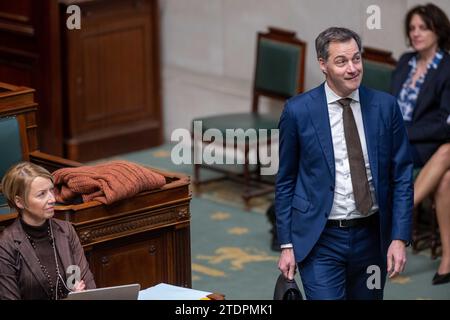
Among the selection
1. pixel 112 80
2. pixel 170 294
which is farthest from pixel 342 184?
pixel 112 80

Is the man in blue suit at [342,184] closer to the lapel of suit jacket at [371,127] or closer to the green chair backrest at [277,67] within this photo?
the lapel of suit jacket at [371,127]

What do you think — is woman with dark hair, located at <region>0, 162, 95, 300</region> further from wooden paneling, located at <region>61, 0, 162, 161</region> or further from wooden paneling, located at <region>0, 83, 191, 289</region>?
wooden paneling, located at <region>61, 0, 162, 161</region>

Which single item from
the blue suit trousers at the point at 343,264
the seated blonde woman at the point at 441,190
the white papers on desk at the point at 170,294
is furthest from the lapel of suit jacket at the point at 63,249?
the seated blonde woman at the point at 441,190

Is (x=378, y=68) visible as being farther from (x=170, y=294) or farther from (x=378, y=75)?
(x=170, y=294)

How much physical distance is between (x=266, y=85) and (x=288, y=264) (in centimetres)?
409

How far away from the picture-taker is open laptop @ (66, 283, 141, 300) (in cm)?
412

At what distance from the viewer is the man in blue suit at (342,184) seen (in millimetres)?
4723

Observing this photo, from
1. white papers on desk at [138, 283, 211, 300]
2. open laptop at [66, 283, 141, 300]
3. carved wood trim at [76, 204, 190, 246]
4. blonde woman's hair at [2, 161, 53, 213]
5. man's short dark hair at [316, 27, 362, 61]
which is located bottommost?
carved wood trim at [76, 204, 190, 246]

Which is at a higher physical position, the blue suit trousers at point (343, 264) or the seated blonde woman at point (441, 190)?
the blue suit trousers at point (343, 264)

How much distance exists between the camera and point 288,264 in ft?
15.9

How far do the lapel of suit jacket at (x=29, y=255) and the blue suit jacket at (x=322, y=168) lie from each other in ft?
3.37

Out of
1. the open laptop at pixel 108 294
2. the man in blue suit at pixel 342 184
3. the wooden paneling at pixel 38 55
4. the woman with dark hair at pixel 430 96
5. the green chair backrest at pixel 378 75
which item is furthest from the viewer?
the wooden paneling at pixel 38 55

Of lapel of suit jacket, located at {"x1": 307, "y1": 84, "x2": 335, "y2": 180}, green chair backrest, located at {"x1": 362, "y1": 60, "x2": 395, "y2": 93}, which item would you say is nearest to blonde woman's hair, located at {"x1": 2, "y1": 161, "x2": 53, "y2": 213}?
lapel of suit jacket, located at {"x1": 307, "y1": 84, "x2": 335, "y2": 180}

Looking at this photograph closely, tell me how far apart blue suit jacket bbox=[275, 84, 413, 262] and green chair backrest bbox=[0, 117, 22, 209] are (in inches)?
81.0
